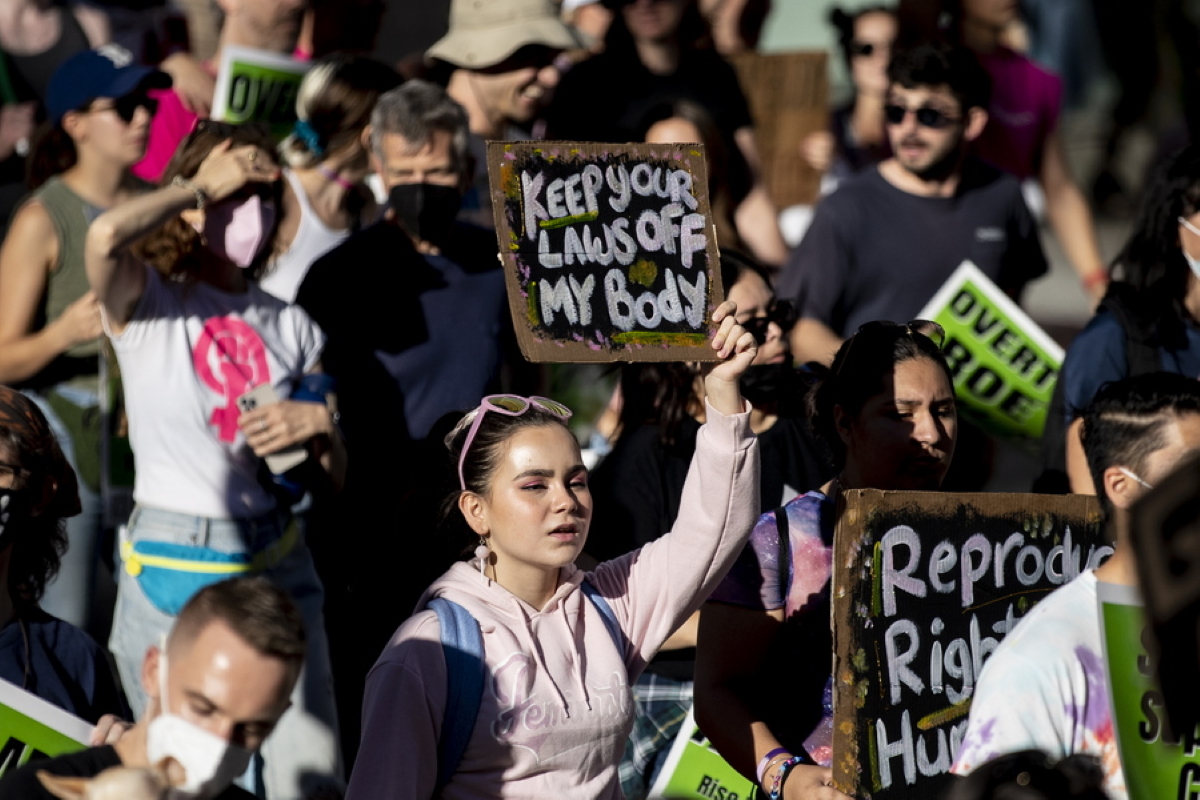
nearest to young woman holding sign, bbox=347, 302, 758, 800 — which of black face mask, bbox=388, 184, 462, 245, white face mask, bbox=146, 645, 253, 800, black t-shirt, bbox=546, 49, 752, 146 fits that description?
white face mask, bbox=146, 645, 253, 800

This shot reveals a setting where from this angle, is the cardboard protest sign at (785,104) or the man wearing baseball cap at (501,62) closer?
the man wearing baseball cap at (501,62)

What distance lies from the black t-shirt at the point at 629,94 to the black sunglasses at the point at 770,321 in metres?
1.68

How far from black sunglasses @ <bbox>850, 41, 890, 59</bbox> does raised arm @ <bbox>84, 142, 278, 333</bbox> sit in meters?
3.86

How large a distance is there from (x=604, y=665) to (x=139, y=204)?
168 centimetres

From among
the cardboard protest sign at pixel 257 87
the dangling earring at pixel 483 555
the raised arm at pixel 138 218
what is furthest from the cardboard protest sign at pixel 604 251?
the cardboard protest sign at pixel 257 87

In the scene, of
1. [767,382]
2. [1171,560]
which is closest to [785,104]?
[767,382]

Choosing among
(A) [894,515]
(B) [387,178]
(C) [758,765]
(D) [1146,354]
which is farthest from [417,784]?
(D) [1146,354]

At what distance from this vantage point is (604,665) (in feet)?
11.0

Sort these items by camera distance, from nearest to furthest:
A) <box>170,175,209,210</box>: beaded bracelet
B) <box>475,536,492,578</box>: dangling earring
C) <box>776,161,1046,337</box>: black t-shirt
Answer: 1. <box>475,536,492,578</box>: dangling earring
2. <box>170,175,209,210</box>: beaded bracelet
3. <box>776,161,1046,337</box>: black t-shirt

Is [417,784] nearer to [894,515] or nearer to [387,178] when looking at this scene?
[894,515]

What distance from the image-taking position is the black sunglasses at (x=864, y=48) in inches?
298

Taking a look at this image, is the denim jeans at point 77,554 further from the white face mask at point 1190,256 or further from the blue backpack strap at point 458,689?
the white face mask at point 1190,256

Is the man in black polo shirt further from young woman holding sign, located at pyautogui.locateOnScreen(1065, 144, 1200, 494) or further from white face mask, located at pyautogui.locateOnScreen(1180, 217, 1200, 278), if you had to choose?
white face mask, located at pyautogui.locateOnScreen(1180, 217, 1200, 278)

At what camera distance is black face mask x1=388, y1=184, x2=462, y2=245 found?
4.78 m
